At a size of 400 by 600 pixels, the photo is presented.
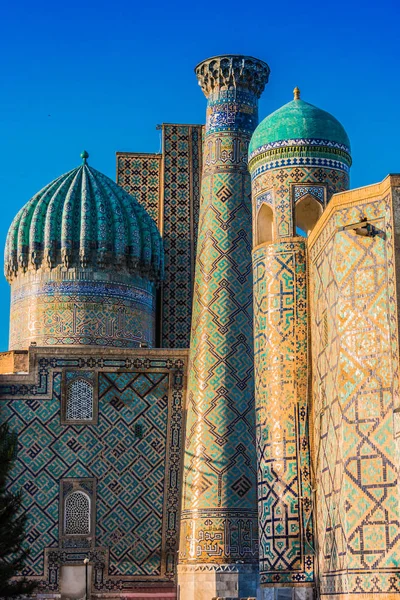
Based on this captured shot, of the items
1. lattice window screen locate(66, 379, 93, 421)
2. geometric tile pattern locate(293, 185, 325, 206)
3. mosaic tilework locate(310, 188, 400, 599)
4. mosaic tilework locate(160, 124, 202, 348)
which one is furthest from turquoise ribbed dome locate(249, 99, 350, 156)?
mosaic tilework locate(160, 124, 202, 348)

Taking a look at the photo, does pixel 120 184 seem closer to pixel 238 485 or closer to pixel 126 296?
pixel 126 296

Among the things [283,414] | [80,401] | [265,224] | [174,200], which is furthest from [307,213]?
[174,200]

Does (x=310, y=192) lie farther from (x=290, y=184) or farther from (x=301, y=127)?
(x=301, y=127)

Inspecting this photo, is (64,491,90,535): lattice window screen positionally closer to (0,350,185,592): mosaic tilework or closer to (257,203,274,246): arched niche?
(0,350,185,592): mosaic tilework

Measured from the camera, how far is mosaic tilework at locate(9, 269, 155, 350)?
47.9 feet

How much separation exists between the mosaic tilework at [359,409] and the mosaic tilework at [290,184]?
1.05 meters

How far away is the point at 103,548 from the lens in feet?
43.2

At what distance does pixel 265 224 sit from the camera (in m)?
10.7

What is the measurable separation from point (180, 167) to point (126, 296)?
2.54 m

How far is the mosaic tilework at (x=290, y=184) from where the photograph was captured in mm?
10281

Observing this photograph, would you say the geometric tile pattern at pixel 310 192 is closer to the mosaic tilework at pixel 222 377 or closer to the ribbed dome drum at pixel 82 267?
the mosaic tilework at pixel 222 377

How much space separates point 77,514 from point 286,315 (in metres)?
4.53

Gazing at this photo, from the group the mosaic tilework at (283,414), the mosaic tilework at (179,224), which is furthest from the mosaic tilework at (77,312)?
the mosaic tilework at (283,414)

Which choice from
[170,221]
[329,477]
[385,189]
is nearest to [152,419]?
[170,221]
